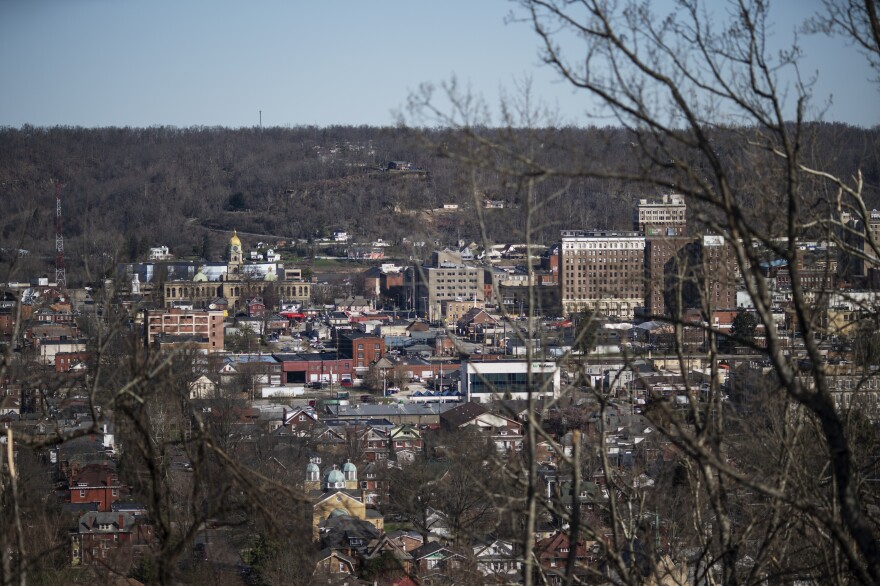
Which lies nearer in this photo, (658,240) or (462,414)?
(658,240)

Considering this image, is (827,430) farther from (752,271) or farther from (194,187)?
(194,187)

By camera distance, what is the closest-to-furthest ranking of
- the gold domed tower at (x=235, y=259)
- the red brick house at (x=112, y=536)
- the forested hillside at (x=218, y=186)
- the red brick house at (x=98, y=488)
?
the red brick house at (x=112, y=536), the red brick house at (x=98, y=488), the gold domed tower at (x=235, y=259), the forested hillside at (x=218, y=186)

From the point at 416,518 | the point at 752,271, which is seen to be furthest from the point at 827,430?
the point at 416,518

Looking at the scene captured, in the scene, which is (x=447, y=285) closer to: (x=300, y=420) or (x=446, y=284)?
(x=446, y=284)

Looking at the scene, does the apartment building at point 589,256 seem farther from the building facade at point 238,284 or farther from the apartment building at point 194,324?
the apartment building at point 194,324

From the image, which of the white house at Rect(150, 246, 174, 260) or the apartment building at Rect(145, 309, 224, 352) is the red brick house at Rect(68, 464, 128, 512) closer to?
the apartment building at Rect(145, 309, 224, 352)

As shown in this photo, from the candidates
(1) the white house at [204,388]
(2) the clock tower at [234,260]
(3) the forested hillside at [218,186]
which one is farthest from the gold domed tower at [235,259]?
(1) the white house at [204,388]

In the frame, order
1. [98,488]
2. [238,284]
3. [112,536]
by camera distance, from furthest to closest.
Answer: [238,284]
[98,488]
[112,536]

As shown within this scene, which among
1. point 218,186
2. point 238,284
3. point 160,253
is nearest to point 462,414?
point 238,284

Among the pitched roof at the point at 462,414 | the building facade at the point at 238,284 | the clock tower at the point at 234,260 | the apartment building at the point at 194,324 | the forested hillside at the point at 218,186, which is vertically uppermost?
the forested hillside at the point at 218,186
